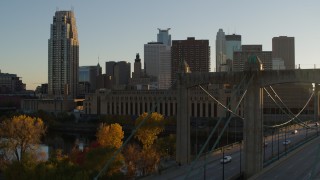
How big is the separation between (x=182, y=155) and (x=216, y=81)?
7.06 metres

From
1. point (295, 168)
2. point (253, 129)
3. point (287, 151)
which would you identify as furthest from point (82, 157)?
point (287, 151)

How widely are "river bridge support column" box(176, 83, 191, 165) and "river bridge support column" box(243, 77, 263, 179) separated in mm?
5645

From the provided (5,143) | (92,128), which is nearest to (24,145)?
(5,143)

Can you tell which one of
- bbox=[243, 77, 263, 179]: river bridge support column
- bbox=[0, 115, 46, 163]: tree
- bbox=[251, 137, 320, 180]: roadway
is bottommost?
bbox=[251, 137, 320, 180]: roadway

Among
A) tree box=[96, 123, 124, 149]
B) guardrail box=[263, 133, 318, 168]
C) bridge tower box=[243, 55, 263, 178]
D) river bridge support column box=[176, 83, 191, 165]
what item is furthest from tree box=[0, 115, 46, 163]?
bridge tower box=[243, 55, 263, 178]

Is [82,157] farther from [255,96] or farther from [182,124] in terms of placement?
[255,96]

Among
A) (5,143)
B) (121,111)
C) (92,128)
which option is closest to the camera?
(5,143)

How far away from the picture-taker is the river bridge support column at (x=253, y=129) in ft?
112

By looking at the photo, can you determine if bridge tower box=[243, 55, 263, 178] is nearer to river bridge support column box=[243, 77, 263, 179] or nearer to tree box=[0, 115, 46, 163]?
river bridge support column box=[243, 77, 263, 179]

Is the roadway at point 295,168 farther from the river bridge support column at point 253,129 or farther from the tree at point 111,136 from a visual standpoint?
the tree at point 111,136

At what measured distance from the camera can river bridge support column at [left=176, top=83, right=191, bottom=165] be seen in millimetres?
38044

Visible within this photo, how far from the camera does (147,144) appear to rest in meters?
66.3

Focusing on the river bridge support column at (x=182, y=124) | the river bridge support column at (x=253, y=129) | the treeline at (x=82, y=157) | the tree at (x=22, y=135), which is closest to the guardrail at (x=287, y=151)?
the river bridge support column at (x=253, y=129)

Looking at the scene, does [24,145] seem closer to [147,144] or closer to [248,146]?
[147,144]
